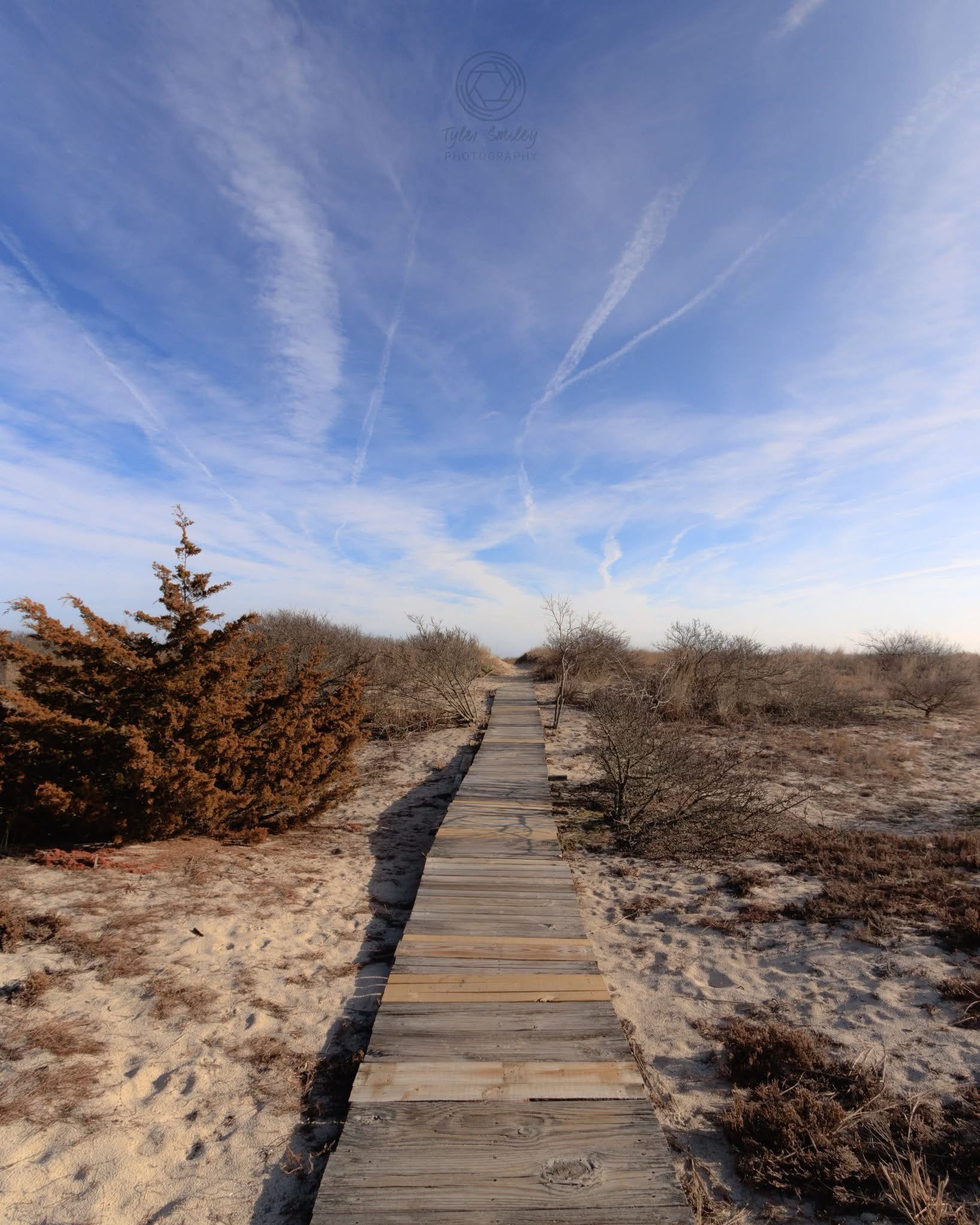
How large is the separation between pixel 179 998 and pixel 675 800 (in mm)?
6305

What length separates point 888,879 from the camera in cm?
574

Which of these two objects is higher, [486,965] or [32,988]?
[32,988]

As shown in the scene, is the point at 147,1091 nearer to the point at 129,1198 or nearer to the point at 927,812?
the point at 129,1198

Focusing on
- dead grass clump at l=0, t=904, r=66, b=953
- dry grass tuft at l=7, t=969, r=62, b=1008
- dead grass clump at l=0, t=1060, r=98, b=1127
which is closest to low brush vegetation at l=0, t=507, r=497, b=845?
dead grass clump at l=0, t=904, r=66, b=953

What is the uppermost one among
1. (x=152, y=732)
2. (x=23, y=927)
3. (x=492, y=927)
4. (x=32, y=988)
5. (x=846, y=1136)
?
(x=152, y=732)

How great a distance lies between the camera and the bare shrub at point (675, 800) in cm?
708

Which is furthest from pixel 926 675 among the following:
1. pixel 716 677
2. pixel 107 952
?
pixel 107 952

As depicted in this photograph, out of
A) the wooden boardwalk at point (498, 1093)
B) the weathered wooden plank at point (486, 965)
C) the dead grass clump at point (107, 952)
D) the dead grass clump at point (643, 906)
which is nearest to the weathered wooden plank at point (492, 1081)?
the wooden boardwalk at point (498, 1093)

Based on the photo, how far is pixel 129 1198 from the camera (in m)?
2.42

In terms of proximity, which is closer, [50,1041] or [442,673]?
[50,1041]

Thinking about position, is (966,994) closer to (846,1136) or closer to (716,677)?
(846,1136)

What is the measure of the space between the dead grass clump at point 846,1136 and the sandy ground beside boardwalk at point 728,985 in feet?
0.44

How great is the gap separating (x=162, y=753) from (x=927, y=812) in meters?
9.98

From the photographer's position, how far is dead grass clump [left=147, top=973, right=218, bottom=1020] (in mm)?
3627
